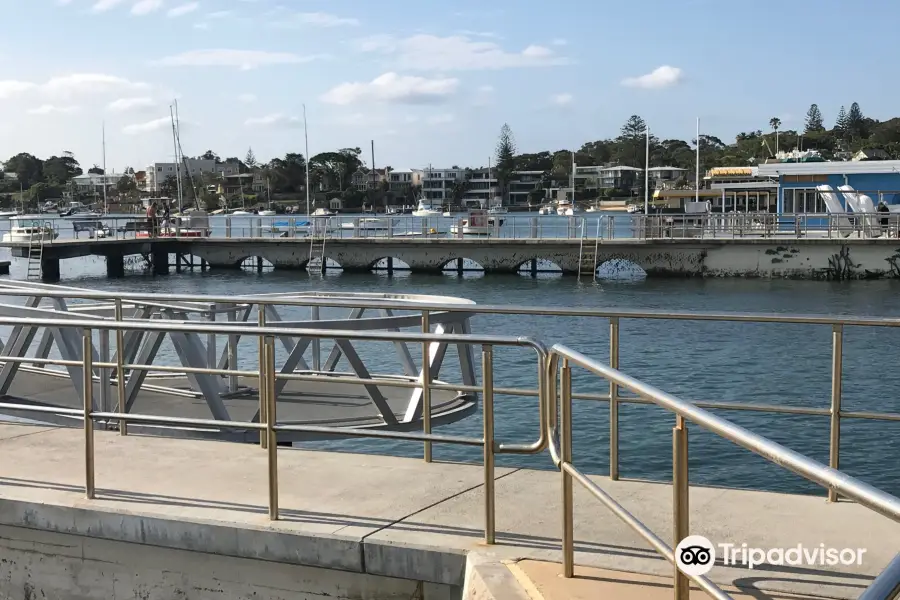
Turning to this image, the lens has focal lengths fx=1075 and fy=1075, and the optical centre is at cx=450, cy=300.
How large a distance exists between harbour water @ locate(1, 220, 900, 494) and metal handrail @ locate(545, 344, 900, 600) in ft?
27.4

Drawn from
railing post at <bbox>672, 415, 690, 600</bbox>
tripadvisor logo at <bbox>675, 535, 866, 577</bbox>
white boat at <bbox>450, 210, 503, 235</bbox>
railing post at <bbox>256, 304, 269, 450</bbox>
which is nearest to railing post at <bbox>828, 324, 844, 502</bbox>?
tripadvisor logo at <bbox>675, 535, 866, 577</bbox>

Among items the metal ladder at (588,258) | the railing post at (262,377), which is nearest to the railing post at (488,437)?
the railing post at (262,377)

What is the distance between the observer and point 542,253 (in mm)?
53312

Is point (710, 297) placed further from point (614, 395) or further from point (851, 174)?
point (614, 395)

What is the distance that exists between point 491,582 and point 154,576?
1.99 metres

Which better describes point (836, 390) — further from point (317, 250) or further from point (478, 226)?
point (478, 226)

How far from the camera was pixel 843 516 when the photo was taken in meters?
5.57

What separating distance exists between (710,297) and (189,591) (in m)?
38.7

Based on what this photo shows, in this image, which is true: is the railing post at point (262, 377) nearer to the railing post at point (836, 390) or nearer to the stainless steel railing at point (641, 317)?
the stainless steel railing at point (641, 317)

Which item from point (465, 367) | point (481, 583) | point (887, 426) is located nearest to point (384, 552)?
point (481, 583)

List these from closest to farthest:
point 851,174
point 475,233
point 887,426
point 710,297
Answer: point 887,426 → point 710,297 → point 851,174 → point 475,233

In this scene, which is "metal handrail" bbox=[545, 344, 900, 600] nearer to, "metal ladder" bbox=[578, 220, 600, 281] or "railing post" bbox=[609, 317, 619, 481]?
"railing post" bbox=[609, 317, 619, 481]

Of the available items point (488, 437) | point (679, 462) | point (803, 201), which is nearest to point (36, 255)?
point (803, 201)

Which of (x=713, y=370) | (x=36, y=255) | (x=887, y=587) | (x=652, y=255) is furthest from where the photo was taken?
(x=36, y=255)
